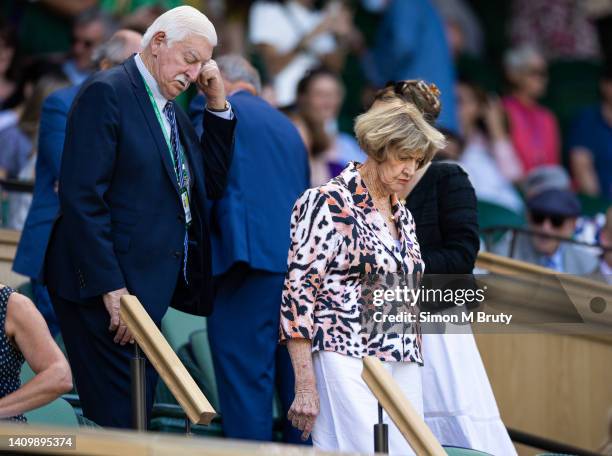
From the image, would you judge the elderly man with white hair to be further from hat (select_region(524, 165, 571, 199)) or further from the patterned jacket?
hat (select_region(524, 165, 571, 199))

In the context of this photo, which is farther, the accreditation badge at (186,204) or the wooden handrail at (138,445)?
the accreditation badge at (186,204)

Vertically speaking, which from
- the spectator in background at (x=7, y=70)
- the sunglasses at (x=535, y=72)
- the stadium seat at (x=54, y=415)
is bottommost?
the stadium seat at (x=54, y=415)

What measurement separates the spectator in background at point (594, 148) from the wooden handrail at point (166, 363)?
7747 mm

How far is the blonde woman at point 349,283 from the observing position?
5.15 metres

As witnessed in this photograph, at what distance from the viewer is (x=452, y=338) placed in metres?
6.05

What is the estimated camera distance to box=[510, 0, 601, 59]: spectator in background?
13586 mm

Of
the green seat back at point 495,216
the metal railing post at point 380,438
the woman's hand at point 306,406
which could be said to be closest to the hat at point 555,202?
the green seat back at point 495,216

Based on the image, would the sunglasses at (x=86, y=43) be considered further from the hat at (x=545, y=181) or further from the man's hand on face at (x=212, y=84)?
the man's hand on face at (x=212, y=84)

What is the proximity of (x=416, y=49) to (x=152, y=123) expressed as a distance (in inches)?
244

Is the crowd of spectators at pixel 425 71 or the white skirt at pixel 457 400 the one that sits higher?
the crowd of spectators at pixel 425 71

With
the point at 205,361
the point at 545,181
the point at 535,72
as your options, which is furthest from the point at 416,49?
the point at 205,361

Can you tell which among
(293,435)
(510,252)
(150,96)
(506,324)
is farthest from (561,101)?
(150,96)

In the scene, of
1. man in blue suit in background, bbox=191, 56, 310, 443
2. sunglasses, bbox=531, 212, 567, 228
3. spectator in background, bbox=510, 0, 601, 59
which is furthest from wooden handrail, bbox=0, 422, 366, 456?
spectator in background, bbox=510, 0, 601, 59

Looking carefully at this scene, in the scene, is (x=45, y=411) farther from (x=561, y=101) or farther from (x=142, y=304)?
(x=561, y=101)
